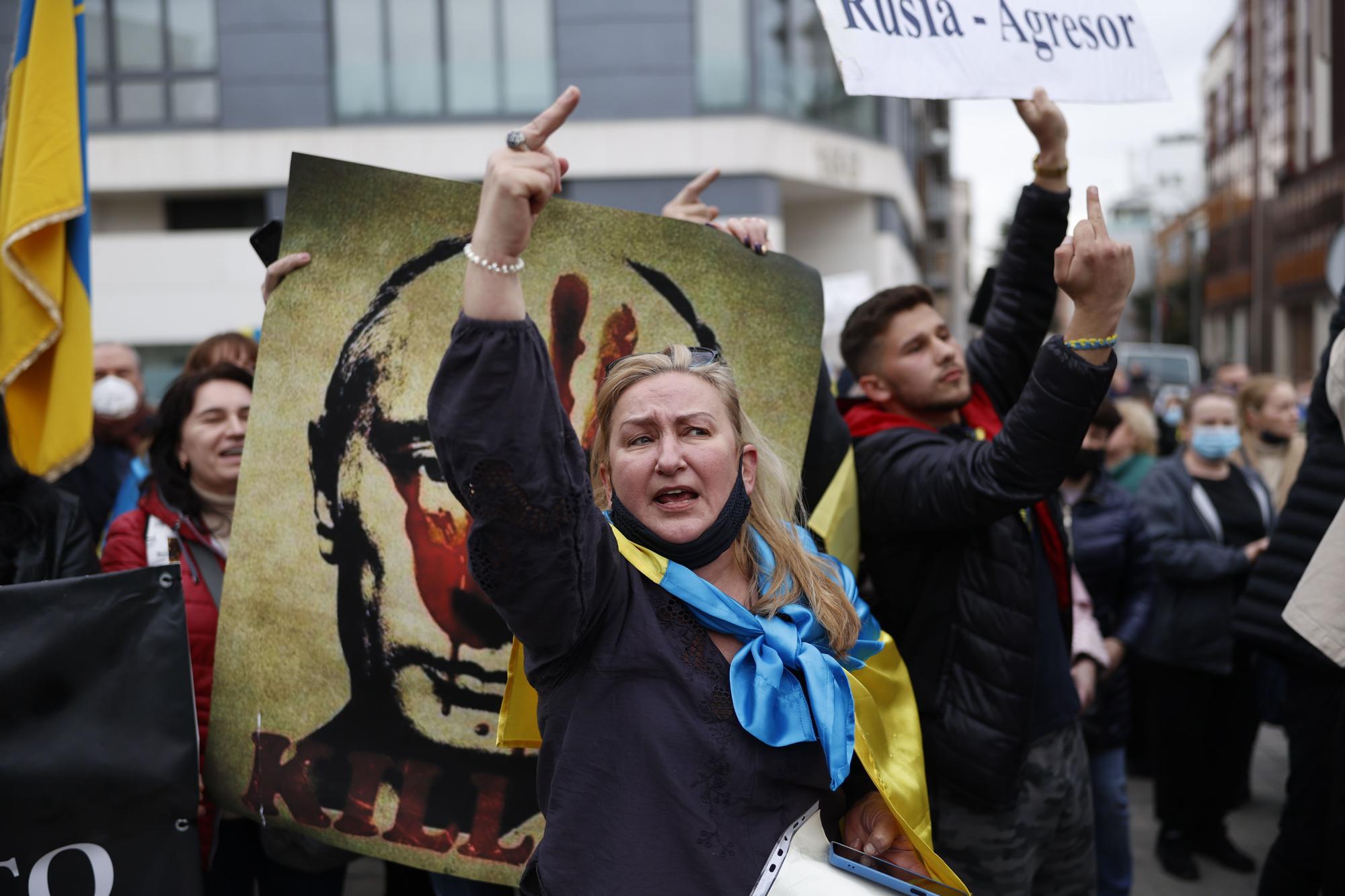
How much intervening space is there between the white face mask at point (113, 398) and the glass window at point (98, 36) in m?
16.0

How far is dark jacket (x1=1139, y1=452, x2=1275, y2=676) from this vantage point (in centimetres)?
457

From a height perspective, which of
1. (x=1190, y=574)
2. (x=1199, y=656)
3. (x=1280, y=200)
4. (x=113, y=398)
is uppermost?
(x=1280, y=200)

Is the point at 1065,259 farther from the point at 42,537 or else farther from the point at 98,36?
the point at 98,36

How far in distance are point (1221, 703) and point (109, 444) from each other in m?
4.51

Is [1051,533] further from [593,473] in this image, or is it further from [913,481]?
[593,473]

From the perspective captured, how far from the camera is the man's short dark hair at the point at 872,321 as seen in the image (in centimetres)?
278

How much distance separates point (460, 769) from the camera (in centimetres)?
237

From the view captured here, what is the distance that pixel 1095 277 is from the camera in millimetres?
2084

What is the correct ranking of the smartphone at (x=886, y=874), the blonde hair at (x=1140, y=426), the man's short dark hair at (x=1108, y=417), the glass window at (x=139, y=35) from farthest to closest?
the glass window at (x=139, y=35), the blonde hair at (x=1140, y=426), the man's short dark hair at (x=1108, y=417), the smartphone at (x=886, y=874)

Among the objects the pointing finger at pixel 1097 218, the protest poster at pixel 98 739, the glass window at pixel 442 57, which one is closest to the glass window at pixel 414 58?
the glass window at pixel 442 57

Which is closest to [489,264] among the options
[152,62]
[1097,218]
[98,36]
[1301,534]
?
[1097,218]

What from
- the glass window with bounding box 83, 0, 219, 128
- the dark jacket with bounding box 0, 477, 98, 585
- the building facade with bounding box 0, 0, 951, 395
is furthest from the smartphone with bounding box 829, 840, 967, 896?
the glass window with bounding box 83, 0, 219, 128

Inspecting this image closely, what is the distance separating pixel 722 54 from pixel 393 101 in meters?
5.18

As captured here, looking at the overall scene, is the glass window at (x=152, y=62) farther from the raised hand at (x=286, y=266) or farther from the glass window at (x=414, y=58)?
the raised hand at (x=286, y=266)
